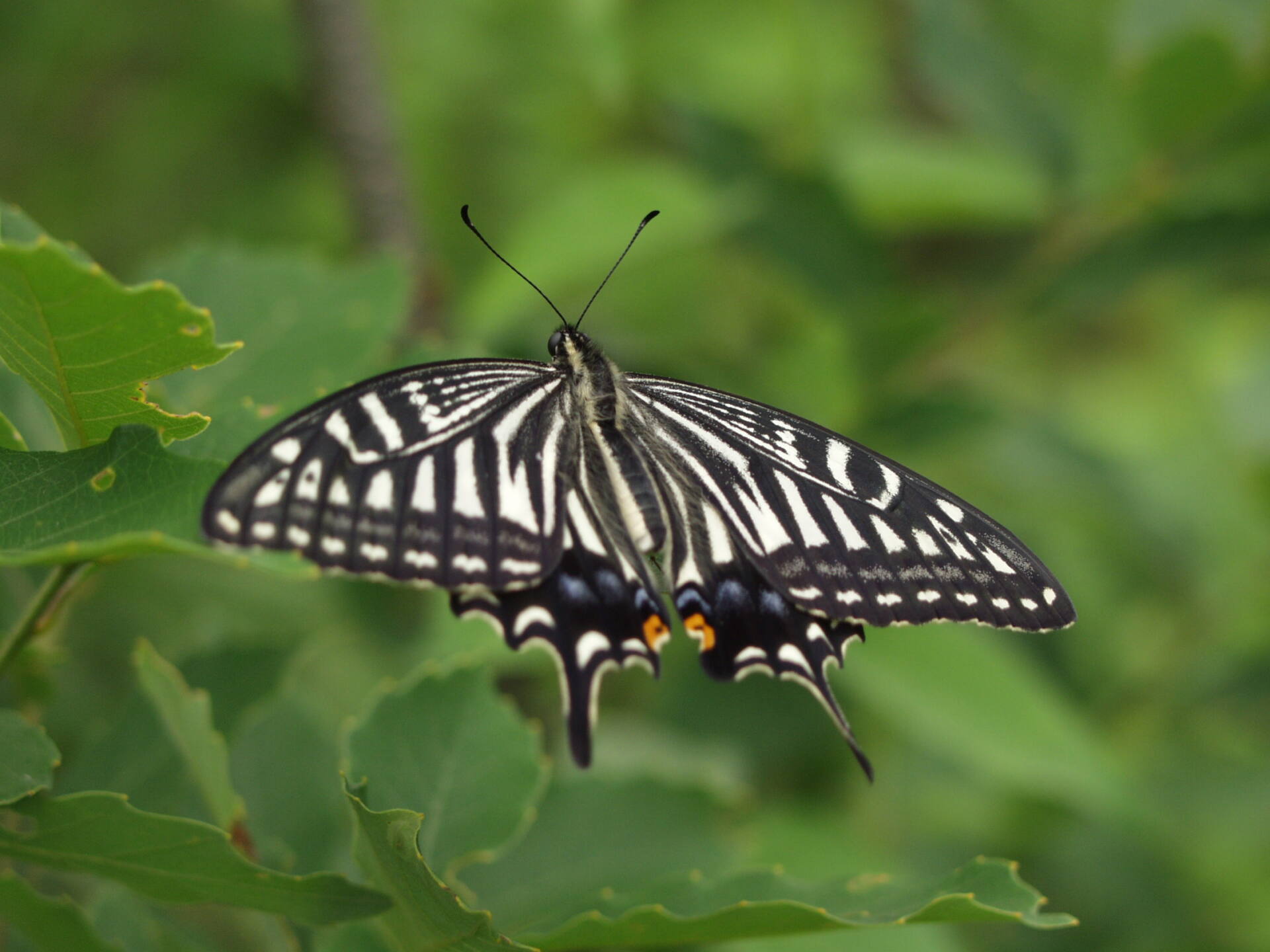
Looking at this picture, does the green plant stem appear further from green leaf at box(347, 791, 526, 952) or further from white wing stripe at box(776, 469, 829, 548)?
white wing stripe at box(776, 469, 829, 548)

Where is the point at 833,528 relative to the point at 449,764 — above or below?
above

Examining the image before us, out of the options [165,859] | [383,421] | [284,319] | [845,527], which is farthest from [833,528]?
[165,859]

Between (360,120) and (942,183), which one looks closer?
(360,120)

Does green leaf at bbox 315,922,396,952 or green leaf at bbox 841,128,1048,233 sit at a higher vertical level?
green leaf at bbox 841,128,1048,233

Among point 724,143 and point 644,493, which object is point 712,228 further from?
point 644,493

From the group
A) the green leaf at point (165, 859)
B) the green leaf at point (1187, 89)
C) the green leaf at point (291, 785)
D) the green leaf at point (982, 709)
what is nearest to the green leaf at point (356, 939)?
the green leaf at point (165, 859)

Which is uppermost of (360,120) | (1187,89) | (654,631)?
(1187,89)

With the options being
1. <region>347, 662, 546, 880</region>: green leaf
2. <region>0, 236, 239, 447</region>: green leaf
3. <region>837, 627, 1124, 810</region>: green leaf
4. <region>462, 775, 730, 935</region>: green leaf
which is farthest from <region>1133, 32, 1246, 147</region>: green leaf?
<region>0, 236, 239, 447</region>: green leaf

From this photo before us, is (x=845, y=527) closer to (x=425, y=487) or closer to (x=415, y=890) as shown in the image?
(x=425, y=487)
